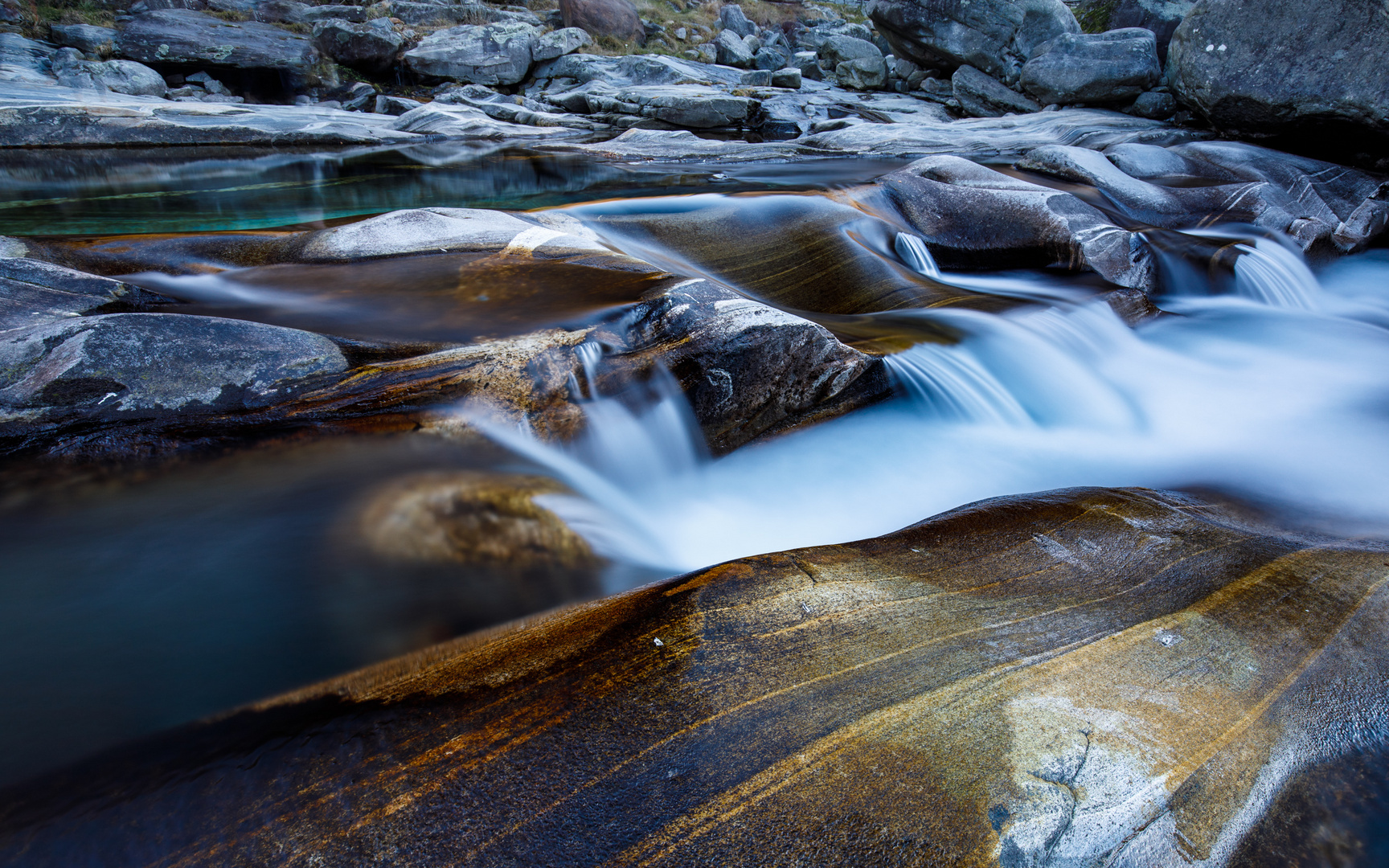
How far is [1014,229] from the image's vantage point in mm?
6383

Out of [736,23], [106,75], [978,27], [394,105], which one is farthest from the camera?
[736,23]

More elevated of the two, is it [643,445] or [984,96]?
[984,96]

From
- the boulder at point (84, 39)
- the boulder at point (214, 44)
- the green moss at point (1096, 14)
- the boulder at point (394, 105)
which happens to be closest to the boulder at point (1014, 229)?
the green moss at point (1096, 14)

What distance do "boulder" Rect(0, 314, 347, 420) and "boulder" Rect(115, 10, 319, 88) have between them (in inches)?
805

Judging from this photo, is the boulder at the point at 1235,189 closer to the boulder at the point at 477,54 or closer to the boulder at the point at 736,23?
the boulder at the point at 477,54

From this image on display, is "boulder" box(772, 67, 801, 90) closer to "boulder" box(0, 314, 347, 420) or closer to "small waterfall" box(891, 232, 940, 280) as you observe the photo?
"small waterfall" box(891, 232, 940, 280)

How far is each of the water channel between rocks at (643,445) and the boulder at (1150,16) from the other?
26.6 feet

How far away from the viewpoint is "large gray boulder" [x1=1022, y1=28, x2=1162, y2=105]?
1173cm

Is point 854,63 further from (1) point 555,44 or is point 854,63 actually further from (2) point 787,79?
(1) point 555,44

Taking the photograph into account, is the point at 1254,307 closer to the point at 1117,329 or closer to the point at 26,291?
the point at 1117,329

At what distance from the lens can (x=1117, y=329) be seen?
5.18 m

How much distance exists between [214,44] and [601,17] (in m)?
12.1

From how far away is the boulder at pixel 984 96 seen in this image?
49.4ft

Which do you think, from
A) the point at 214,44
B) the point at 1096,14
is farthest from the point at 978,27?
the point at 214,44
